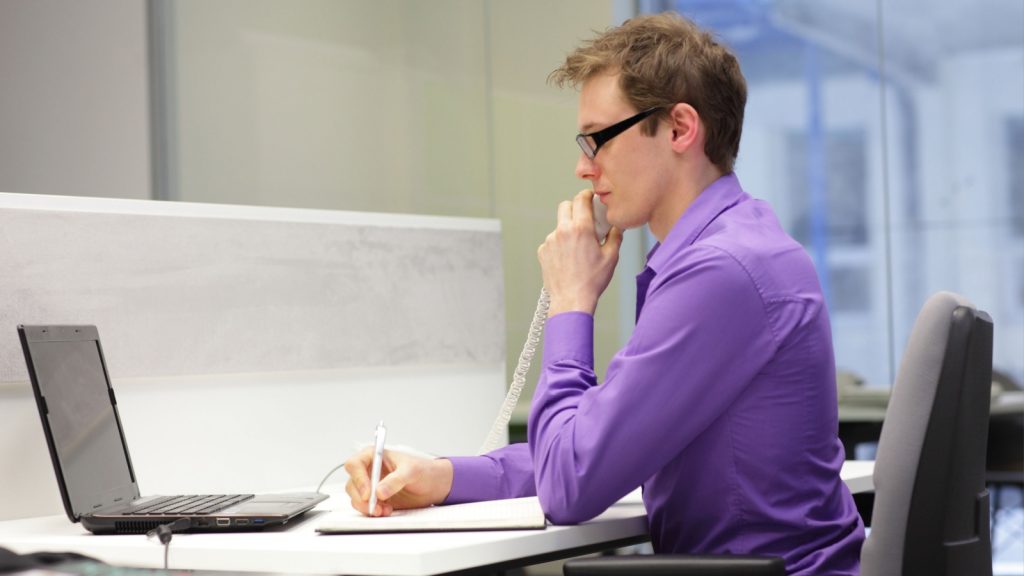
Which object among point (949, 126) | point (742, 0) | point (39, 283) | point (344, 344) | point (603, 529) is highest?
point (742, 0)

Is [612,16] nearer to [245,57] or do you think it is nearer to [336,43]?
[336,43]

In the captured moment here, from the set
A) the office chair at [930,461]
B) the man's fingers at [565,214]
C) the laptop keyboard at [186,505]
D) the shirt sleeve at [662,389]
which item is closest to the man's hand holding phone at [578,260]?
the man's fingers at [565,214]

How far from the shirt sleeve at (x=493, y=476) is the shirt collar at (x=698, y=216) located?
0.34 meters

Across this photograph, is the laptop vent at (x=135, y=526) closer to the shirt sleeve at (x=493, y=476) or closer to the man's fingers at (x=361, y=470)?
the man's fingers at (x=361, y=470)

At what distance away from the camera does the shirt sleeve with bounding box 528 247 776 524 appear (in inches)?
53.5

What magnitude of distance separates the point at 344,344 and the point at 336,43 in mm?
2189

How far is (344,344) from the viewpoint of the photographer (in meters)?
2.30

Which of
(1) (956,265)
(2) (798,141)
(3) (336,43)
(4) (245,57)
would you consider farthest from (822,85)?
(4) (245,57)

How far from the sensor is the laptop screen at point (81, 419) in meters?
1.66

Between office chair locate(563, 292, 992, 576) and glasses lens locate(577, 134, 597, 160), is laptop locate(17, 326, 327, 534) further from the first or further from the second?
glasses lens locate(577, 134, 597, 160)

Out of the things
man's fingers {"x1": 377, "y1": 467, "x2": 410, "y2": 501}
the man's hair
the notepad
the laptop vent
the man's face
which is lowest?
the laptop vent

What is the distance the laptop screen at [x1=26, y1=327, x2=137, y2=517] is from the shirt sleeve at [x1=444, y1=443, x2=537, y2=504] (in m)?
0.52

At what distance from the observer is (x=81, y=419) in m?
1.72

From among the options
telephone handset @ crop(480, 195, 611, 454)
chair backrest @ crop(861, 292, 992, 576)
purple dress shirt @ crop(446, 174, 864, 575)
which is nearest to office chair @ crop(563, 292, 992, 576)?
chair backrest @ crop(861, 292, 992, 576)
